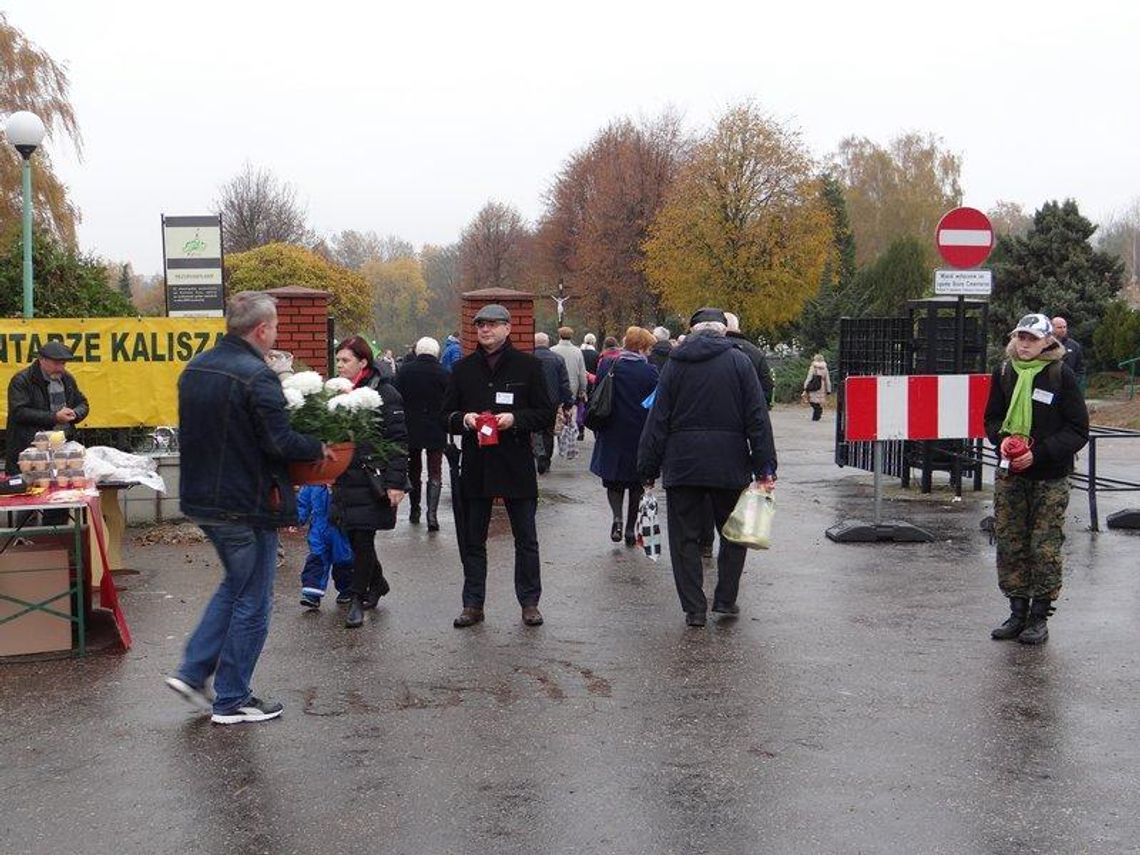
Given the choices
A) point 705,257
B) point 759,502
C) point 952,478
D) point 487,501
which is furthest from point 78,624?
point 705,257

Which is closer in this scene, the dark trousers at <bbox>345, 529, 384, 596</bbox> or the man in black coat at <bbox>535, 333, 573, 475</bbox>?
the dark trousers at <bbox>345, 529, 384, 596</bbox>

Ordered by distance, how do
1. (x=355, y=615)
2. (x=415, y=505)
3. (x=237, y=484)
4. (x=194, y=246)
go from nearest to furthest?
(x=237, y=484), (x=355, y=615), (x=415, y=505), (x=194, y=246)

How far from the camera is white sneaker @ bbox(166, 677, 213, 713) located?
5992 millimetres

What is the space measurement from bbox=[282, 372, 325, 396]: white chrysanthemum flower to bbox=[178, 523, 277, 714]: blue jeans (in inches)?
27.6

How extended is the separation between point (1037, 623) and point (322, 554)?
423 cm

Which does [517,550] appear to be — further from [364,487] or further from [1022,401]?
[1022,401]

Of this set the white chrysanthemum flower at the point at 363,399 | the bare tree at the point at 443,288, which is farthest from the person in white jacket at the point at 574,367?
the bare tree at the point at 443,288

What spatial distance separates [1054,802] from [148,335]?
31.0ft

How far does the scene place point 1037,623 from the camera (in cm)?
746

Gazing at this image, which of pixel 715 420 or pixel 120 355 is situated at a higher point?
pixel 120 355

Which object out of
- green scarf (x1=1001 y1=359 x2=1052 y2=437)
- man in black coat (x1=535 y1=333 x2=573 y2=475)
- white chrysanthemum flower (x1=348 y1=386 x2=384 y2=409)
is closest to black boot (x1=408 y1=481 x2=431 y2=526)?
man in black coat (x1=535 y1=333 x2=573 y2=475)

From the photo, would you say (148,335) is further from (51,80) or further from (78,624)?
(51,80)

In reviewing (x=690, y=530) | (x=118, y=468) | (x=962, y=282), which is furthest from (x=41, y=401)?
(x=962, y=282)

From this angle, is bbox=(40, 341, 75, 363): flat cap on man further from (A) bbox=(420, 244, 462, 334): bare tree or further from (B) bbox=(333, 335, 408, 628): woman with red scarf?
(A) bbox=(420, 244, 462, 334): bare tree
